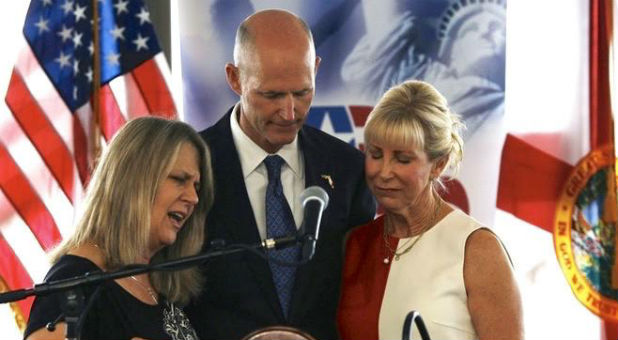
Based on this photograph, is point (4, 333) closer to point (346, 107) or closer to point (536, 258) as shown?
point (346, 107)

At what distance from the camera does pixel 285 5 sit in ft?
14.8

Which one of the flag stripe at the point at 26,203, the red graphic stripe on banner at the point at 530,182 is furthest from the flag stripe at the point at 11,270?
the red graphic stripe on banner at the point at 530,182

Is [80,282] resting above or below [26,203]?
above

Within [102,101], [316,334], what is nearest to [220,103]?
[102,101]

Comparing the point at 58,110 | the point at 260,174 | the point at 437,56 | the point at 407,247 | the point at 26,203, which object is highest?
the point at 58,110

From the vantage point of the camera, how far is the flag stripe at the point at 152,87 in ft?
14.3

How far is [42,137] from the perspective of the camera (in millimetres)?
4273

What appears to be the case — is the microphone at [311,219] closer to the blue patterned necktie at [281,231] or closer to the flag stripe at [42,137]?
the blue patterned necktie at [281,231]

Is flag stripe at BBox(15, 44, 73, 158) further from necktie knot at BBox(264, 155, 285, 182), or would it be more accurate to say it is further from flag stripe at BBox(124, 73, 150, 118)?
necktie knot at BBox(264, 155, 285, 182)

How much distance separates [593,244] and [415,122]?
80.5 inches

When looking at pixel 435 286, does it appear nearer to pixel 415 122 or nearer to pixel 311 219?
pixel 415 122

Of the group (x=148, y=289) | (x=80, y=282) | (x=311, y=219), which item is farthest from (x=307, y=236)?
(x=148, y=289)

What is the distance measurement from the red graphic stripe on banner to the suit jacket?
1537 mm

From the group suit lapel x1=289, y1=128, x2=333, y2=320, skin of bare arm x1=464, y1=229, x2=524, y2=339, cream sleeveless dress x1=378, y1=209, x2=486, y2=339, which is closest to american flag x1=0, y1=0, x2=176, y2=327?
suit lapel x1=289, y1=128, x2=333, y2=320
